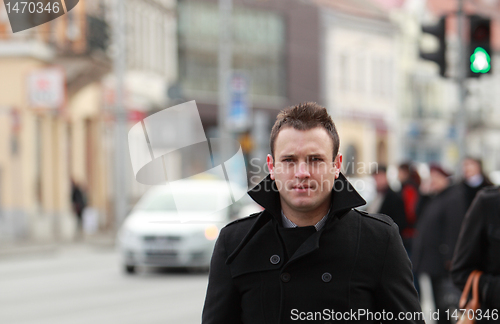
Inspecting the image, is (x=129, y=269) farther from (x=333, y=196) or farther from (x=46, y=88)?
(x=333, y=196)

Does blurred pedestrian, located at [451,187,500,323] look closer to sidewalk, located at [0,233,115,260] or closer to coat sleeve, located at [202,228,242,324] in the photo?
coat sleeve, located at [202,228,242,324]

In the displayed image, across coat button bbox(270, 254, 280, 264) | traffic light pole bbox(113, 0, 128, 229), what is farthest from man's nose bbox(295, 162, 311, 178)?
traffic light pole bbox(113, 0, 128, 229)

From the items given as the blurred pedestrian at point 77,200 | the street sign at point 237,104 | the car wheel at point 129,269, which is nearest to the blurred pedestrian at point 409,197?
the car wheel at point 129,269

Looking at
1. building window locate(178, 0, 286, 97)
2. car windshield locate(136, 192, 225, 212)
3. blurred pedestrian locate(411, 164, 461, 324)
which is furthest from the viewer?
building window locate(178, 0, 286, 97)

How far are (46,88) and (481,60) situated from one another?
1636cm

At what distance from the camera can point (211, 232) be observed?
15.4 meters

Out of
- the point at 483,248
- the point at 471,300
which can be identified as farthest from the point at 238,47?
the point at 471,300

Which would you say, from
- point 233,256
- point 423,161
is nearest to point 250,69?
point 423,161

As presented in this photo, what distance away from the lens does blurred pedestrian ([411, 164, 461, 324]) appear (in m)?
8.87

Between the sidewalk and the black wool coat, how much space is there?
1768 centimetres

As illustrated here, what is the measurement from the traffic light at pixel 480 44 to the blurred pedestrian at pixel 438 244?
2.08 meters

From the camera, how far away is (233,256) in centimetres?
311

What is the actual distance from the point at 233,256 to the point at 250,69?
4173 centimetres

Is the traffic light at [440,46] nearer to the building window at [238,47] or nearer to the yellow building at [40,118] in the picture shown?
the yellow building at [40,118]
